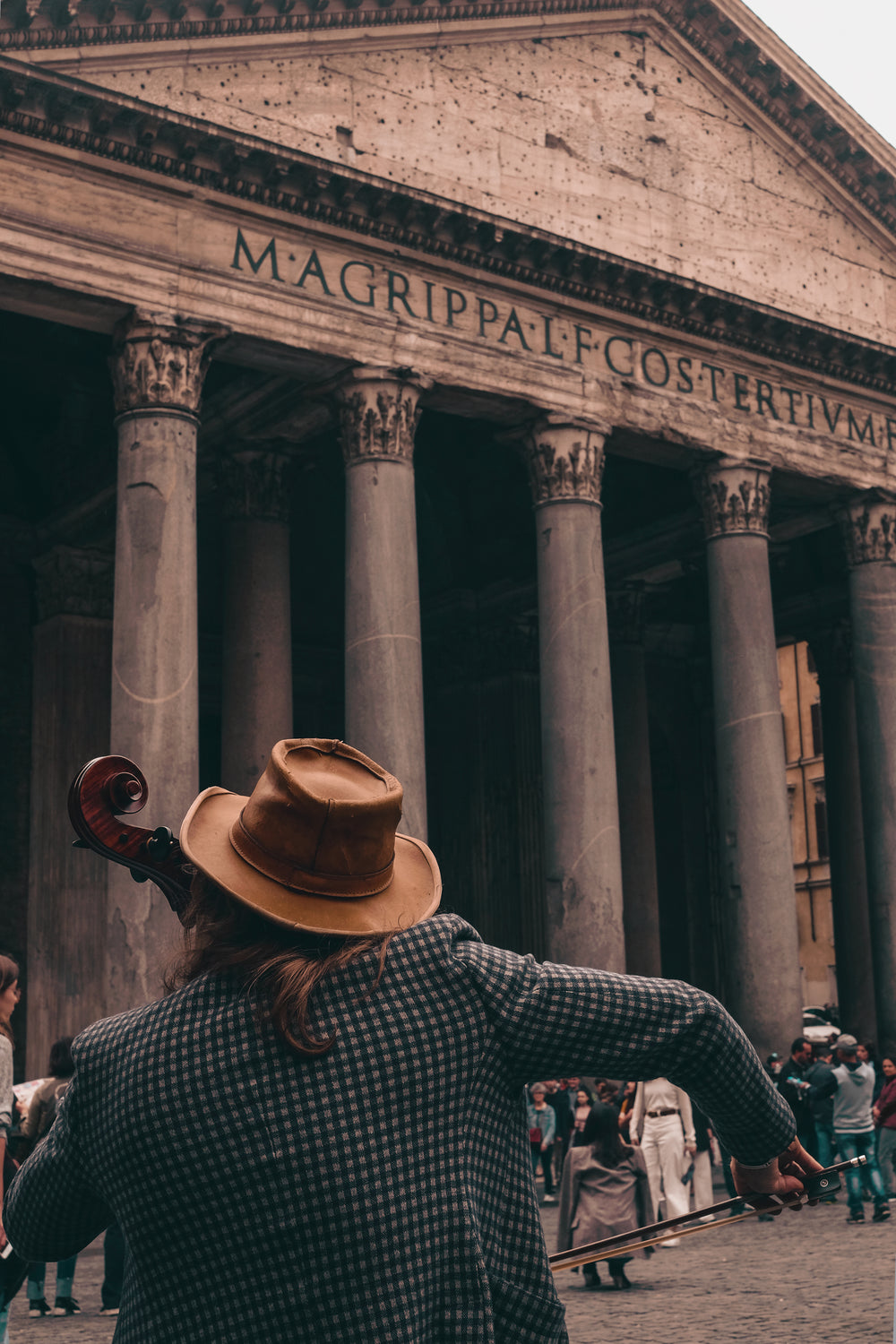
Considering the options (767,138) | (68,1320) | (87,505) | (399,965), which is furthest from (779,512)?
(399,965)

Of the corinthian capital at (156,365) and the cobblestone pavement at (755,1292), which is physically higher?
the corinthian capital at (156,365)

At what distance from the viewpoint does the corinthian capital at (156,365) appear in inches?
576

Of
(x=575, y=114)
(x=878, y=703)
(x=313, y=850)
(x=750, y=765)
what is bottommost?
(x=313, y=850)

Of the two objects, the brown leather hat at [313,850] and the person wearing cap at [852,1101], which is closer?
the brown leather hat at [313,850]

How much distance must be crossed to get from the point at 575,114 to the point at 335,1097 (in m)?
18.7

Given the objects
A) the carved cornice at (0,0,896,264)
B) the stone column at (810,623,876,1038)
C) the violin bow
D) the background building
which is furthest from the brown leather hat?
the background building

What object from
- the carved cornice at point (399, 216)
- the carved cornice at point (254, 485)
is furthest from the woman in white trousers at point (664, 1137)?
the carved cornice at point (399, 216)

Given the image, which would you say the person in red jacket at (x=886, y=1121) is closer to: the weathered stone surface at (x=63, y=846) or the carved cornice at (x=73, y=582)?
the weathered stone surface at (x=63, y=846)

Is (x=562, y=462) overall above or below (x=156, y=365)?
below

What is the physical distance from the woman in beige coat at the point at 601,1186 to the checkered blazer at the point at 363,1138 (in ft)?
28.7

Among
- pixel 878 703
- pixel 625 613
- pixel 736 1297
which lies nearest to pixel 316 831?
pixel 736 1297

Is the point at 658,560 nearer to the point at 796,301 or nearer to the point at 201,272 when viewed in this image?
the point at 796,301

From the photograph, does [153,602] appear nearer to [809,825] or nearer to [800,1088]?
[800,1088]

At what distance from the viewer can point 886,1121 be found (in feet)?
40.9
